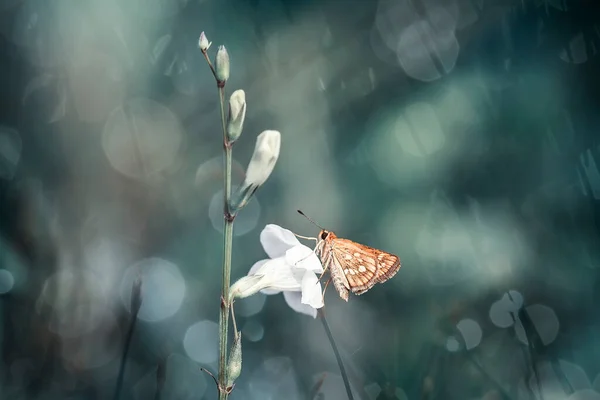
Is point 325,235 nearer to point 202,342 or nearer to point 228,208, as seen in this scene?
point 228,208

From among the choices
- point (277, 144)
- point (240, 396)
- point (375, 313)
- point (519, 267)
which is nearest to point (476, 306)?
point (519, 267)

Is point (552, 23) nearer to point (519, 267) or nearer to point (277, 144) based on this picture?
point (519, 267)

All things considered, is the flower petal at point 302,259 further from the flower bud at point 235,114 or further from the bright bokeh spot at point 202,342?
the bright bokeh spot at point 202,342

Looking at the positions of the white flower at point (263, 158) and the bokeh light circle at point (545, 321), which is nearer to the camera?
the white flower at point (263, 158)

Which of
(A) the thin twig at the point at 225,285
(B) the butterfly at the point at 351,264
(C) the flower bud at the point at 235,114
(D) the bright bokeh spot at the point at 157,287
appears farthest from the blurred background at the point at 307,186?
(C) the flower bud at the point at 235,114

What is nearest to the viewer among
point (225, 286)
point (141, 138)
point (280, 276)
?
point (225, 286)

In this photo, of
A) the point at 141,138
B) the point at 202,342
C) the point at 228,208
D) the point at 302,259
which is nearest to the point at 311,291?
the point at 302,259
